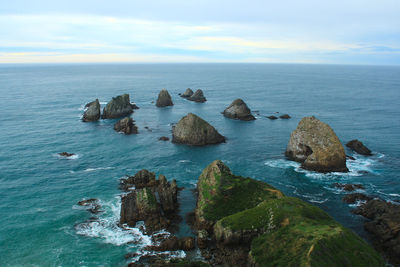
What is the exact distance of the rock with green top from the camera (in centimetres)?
3444

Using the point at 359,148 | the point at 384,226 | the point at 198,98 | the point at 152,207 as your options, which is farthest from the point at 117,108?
the point at 384,226

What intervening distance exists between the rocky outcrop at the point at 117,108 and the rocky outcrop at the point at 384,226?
100m

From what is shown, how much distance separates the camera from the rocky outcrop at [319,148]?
67562 mm

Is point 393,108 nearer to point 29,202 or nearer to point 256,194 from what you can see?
point 256,194

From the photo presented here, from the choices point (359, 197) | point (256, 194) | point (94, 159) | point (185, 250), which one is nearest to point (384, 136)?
point (359, 197)

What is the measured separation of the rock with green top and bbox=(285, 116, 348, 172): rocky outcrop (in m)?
22.7

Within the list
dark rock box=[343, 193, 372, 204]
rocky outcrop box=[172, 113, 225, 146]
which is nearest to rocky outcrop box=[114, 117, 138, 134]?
rocky outcrop box=[172, 113, 225, 146]

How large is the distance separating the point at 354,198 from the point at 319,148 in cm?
1715

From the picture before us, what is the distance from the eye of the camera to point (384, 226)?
43.3 meters

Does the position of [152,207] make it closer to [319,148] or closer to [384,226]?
[384,226]

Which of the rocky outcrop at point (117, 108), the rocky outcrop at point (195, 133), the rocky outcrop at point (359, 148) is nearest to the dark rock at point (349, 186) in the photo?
the rocky outcrop at point (359, 148)

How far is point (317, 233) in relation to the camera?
36969 millimetres

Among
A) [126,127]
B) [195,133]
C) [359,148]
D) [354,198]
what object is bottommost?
[354,198]

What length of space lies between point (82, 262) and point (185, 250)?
14.7 m
